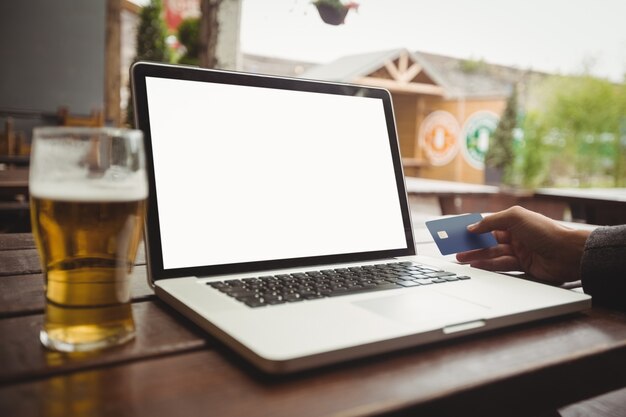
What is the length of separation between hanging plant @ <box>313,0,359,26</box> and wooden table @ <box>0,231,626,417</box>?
1.74m

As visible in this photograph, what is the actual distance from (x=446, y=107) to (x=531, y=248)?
10.6m

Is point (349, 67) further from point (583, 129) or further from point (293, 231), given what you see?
point (293, 231)

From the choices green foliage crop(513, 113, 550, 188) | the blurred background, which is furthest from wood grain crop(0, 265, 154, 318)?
green foliage crop(513, 113, 550, 188)

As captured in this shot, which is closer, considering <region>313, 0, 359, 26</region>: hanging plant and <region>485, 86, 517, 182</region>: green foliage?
<region>313, 0, 359, 26</region>: hanging plant

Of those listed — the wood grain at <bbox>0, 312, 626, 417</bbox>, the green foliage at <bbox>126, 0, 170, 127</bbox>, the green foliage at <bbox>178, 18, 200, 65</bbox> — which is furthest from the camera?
the green foliage at <bbox>126, 0, 170, 127</bbox>

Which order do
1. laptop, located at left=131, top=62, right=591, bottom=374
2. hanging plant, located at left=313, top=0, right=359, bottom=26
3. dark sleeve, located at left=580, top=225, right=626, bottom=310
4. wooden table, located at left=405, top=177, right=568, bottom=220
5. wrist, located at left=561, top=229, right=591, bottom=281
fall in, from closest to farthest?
laptop, located at left=131, top=62, right=591, bottom=374
dark sleeve, located at left=580, top=225, right=626, bottom=310
wrist, located at left=561, top=229, right=591, bottom=281
hanging plant, located at left=313, top=0, right=359, bottom=26
wooden table, located at left=405, top=177, right=568, bottom=220

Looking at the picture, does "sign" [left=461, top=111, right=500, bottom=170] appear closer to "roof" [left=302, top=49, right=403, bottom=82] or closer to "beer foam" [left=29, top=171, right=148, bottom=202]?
"roof" [left=302, top=49, right=403, bottom=82]

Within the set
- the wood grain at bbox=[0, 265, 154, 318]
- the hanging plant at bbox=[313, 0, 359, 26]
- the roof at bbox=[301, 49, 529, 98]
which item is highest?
the roof at bbox=[301, 49, 529, 98]

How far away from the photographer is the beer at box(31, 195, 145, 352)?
49 cm

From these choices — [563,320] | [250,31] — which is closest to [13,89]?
[250,31]

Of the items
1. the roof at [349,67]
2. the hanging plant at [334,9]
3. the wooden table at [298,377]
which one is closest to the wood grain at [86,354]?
the wooden table at [298,377]

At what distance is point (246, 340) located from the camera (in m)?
0.48

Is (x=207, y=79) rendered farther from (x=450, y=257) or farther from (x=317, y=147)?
(x=450, y=257)

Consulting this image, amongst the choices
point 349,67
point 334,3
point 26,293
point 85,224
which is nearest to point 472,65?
point 349,67
